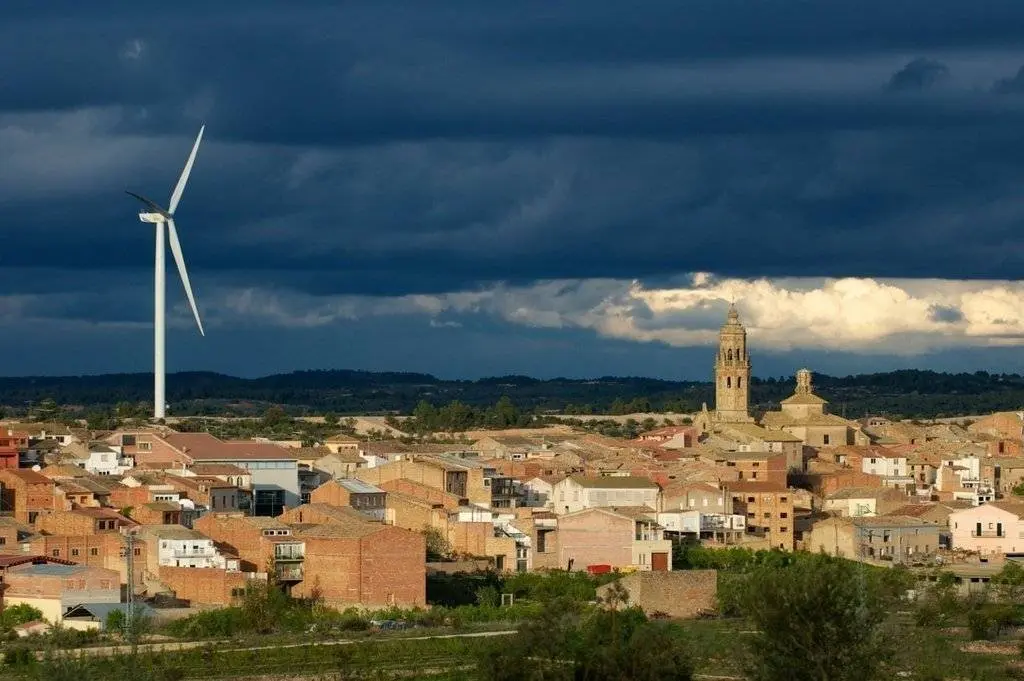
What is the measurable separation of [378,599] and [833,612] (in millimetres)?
27594

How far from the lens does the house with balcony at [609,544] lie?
325 ft

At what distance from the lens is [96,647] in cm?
7312

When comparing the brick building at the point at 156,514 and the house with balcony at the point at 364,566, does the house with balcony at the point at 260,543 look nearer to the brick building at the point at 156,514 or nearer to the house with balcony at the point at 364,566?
the house with balcony at the point at 364,566

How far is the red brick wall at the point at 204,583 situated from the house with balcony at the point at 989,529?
40.2 metres

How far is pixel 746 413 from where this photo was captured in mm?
165750

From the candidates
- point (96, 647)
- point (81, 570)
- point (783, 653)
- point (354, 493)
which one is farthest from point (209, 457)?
point (783, 653)

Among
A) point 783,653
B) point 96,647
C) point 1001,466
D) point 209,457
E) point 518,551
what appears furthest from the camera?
point 1001,466

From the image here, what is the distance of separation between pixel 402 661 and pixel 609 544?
27.5 m

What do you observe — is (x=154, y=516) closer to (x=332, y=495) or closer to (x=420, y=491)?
(x=332, y=495)

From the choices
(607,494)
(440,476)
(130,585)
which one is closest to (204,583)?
(130,585)

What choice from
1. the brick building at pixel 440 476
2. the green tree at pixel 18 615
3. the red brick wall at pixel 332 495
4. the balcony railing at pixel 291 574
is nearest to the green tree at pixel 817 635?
the green tree at pixel 18 615

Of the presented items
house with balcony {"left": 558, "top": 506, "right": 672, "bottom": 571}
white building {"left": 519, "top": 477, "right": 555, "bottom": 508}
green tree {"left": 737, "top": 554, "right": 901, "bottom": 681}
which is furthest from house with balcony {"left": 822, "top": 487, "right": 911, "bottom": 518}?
green tree {"left": 737, "top": 554, "right": 901, "bottom": 681}

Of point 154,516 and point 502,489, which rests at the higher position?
point 502,489

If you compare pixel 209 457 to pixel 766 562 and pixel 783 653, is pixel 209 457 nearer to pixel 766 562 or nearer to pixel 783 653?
pixel 766 562
